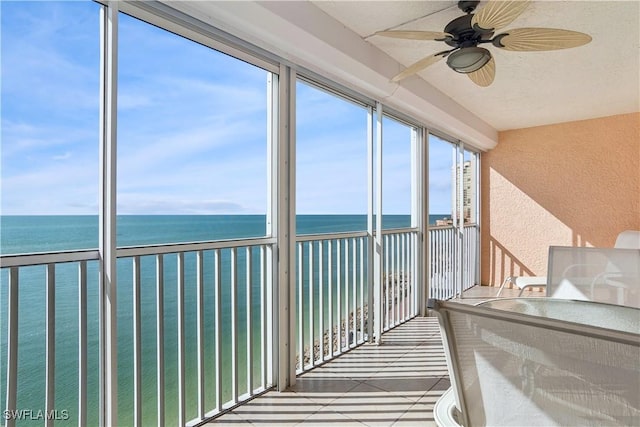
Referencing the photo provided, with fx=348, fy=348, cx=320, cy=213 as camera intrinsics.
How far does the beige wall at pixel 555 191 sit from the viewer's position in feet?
15.2

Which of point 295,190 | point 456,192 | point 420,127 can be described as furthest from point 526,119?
point 295,190

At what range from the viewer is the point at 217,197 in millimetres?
2873

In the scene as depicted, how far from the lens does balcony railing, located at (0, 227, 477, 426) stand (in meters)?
1.42

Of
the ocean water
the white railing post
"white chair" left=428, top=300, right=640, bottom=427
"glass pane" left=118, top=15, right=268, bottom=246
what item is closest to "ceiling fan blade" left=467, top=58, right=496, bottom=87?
"glass pane" left=118, top=15, right=268, bottom=246

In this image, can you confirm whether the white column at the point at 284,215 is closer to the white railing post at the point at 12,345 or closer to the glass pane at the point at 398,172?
the white railing post at the point at 12,345

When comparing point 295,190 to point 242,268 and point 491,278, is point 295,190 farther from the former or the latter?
point 491,278

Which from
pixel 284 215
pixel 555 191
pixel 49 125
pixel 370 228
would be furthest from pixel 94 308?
pixel 555 191

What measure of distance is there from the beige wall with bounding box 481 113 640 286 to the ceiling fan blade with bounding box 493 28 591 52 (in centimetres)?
373

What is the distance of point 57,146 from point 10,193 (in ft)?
0.95

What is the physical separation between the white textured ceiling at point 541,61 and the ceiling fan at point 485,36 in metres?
0.24

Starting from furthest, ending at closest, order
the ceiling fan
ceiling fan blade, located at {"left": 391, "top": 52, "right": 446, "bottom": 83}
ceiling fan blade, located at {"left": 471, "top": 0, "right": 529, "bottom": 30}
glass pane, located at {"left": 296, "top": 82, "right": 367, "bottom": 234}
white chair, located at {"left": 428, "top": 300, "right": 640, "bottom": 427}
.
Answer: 1. glass pane, located at {"left": 296, "top": 82, "right": 367, "bottom": 234}
2. ceiling fan blade, located at {"left": 391, "top": 52, "right": 446, "bottom": 83}
3. the ceiling fan
4. ceiling fan blade, located at {"left": 471, "top": 0, "right": 529, "bottom": 30}
5. white chair, located at {"left": 428, "top": 300, "right": 640, "bottom": 427}

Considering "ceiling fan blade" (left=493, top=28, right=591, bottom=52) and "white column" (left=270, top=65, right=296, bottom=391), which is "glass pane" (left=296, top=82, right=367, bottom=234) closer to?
"white column" (left=270, top=65, right=296, bottom=391)

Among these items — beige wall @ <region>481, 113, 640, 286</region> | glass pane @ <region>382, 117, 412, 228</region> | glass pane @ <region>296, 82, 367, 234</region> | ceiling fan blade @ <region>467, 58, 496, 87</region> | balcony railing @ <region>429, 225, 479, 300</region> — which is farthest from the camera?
beige wall @ <region>481, 113, 640, 286</region>
